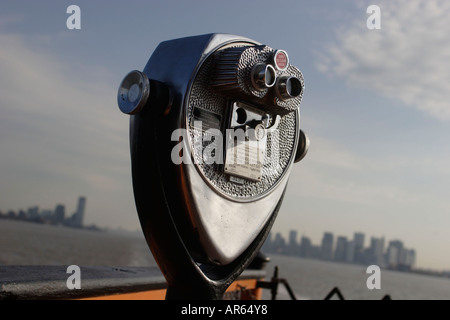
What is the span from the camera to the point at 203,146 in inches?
82.4

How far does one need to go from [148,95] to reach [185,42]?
Answer: 13.5 inches

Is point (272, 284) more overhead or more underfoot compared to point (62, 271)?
more underfoot

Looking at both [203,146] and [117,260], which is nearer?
[203,146]

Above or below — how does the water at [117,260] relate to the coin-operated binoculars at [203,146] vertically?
below

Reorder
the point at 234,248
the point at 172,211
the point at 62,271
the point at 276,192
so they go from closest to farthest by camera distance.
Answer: the point at 172,211 → the point at 234,248 → the point at 276,192 → the point at 62,271

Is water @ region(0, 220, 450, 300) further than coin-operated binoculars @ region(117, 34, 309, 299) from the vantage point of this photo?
Yes

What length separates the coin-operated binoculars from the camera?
80.4 inches

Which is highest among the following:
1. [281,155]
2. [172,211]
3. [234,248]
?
[281,155]

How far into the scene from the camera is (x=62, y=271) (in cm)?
290

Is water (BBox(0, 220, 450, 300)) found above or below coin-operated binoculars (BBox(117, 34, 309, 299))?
below

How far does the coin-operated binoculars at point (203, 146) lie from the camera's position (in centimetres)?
204

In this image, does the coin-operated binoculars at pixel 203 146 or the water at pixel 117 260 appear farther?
the water at pixel 117 260
